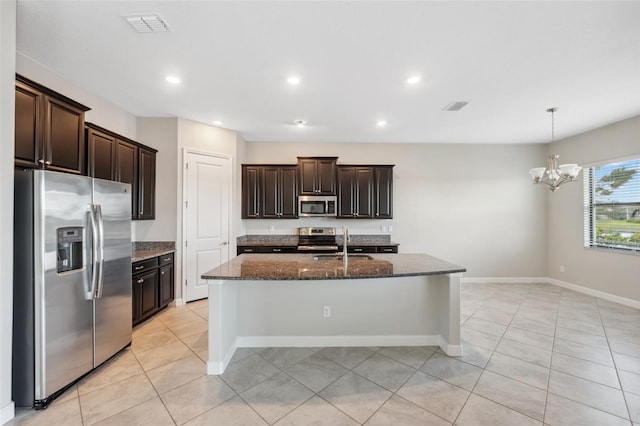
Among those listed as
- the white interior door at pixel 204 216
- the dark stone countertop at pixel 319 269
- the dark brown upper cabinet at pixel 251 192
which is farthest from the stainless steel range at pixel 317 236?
the dark stone countertop at pixel 319 269

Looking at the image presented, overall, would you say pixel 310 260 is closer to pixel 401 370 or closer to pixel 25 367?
pixel 401 370

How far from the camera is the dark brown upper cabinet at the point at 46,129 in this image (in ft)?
6.85

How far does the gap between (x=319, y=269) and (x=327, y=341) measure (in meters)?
0.88

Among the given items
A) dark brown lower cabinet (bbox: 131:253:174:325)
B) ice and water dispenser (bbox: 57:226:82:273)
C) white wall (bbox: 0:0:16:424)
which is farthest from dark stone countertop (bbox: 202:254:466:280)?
dark brown lower cabinet (bbox: 131:253:174:325)

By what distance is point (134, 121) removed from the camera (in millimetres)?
4047

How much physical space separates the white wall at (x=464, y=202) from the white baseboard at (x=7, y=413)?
4.42 m

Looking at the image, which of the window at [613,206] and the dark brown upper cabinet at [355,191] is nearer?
the window at [613,206]

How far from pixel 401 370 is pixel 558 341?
6.60 ft

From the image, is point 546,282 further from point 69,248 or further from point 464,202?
point 69,248

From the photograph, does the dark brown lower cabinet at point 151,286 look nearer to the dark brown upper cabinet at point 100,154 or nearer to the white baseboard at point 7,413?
the dark brown upper cabinet at point 100,154

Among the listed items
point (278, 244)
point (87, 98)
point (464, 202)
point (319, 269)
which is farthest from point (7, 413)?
point (464, 202)

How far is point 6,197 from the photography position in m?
1.77

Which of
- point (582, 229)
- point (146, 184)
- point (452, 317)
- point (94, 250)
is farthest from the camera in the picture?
point (582, 229)

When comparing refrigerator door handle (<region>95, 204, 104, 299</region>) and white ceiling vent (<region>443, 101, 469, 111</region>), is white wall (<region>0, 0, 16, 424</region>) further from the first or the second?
white ceiling vent (<region>443, 101, 469, 111</region>)
